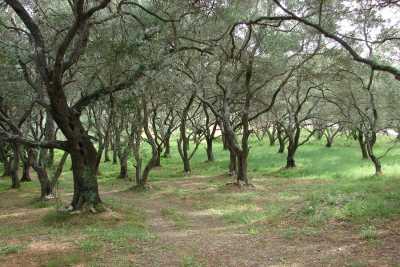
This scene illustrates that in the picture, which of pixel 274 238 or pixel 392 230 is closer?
pixel 392 230

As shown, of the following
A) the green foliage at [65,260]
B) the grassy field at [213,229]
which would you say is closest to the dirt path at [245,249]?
the grassy field at [213,229]

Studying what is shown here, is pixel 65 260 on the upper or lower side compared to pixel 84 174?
lower

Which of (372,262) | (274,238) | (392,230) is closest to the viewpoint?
(372,262)

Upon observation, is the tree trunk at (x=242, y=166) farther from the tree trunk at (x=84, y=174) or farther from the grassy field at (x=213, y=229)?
the tree trunk at (x=84, y=174)

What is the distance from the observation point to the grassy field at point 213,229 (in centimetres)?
881

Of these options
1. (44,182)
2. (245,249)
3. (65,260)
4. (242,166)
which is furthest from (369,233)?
(44,182)

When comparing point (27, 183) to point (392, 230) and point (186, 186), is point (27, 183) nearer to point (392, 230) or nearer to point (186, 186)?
point (186, 186)

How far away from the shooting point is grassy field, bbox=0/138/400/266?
881cm

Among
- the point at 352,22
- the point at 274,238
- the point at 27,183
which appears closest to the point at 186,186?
the point at 27,183

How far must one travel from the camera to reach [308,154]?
121 ft

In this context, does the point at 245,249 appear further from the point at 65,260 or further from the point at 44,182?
the point at 44,182

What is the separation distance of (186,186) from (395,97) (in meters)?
18.0

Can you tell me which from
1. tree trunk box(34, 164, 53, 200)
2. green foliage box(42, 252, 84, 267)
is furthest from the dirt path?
tree trunk box(34, 164, 53, 200)

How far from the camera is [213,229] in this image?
41.9 ft
